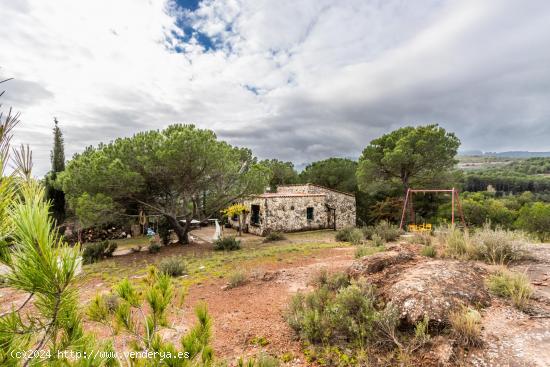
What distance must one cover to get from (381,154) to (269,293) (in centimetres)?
1725

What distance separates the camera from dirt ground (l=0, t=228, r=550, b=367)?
2799 millimetres

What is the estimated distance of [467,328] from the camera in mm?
2969

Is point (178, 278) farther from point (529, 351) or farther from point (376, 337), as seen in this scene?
point (529, 351)

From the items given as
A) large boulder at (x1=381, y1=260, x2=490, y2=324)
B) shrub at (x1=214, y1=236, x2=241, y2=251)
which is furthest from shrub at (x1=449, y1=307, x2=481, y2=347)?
shrub at (x1=214, y1=236, x2=241, y2=251)

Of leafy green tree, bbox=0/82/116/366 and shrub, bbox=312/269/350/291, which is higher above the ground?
leafy green tree, bbox=0/82/116/366

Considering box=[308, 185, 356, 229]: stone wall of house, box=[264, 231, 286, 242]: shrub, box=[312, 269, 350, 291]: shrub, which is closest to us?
box=[312, 269, 350, 291]: shrub

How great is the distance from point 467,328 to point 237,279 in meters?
4.37

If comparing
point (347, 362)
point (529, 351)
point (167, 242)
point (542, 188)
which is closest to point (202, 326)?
point (347, 362)

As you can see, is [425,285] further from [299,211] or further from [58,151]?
[58,151]

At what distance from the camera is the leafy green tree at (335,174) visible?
25172 mm

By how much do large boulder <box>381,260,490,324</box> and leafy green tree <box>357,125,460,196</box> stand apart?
15.2 metres

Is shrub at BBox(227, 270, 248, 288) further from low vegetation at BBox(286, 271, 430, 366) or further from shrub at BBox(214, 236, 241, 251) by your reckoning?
shrub at BBox(214, 236, 241, 251)

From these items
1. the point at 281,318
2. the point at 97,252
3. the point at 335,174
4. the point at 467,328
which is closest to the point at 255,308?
the point at 281,318

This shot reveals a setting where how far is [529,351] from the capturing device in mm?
2719
